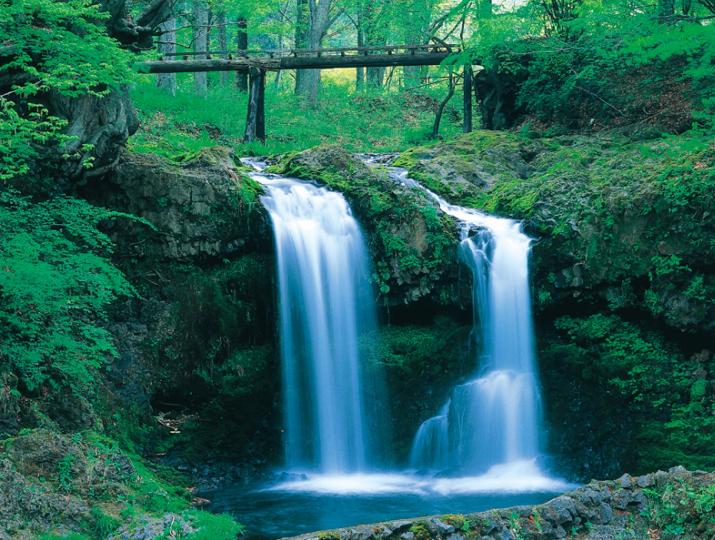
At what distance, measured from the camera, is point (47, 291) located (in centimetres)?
891

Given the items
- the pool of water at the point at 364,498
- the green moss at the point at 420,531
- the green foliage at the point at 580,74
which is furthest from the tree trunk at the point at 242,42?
the green moss at the point at 420,531

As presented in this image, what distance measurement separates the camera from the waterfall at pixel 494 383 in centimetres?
1166

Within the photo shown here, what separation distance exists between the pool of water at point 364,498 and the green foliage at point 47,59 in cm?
483

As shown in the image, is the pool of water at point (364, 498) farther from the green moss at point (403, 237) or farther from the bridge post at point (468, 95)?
the bridge post at point (468, 95)

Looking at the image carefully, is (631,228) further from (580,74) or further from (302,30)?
(302,30)

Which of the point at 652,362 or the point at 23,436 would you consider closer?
the point at 23,436

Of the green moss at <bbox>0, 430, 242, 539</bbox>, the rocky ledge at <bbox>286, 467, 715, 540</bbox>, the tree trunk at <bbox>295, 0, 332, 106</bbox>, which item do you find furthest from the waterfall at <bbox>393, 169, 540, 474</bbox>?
the tree trunk at <bbox>295, 0, 332, 106</bbox>

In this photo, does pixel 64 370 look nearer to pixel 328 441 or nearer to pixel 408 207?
pixel 328 441

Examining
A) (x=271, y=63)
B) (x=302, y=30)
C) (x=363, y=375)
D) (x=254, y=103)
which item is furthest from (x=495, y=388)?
(x=302, y=30)

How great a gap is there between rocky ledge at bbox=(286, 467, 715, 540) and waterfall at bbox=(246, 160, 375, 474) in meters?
4.96

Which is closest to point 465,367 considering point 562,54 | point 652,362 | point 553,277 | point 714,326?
point 553,277

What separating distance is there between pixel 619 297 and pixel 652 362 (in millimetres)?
1084

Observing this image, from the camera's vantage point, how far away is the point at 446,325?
506 inches

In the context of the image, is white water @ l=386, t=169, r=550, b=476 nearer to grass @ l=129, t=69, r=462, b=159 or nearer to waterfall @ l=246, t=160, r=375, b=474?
waterfall @ l=246, t=160, r=375, b=474
